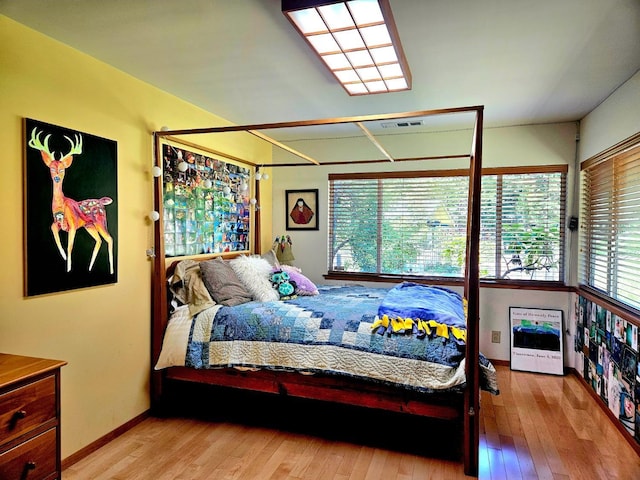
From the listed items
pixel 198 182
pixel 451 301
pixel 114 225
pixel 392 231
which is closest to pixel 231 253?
pixel 198 182

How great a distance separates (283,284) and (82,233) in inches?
62.9

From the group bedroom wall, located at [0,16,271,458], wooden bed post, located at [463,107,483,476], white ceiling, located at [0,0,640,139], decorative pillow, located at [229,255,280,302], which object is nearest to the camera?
white ceiling, located at [0,0,640,139]

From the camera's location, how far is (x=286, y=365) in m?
2.64

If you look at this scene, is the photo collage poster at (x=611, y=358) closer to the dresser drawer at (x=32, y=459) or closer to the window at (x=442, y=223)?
the window at (x=442, y=223)

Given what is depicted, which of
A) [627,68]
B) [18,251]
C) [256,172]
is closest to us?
[18,251]

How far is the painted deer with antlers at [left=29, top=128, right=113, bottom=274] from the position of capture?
220 centimetres

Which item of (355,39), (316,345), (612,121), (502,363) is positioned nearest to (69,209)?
(316,345)

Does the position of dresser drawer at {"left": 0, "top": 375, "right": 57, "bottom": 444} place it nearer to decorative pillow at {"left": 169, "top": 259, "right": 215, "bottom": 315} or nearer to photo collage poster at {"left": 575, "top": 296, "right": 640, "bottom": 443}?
decorative pillow at {"left": 169, "top": 259, "right": 215, "bottom": 315}

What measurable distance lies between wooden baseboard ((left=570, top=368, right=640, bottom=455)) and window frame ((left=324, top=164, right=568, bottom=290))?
33.1 inches

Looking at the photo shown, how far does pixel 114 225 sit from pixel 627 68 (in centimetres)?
344

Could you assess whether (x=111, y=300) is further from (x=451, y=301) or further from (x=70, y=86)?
(x=451, y=301)

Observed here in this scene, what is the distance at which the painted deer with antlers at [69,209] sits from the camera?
220cm

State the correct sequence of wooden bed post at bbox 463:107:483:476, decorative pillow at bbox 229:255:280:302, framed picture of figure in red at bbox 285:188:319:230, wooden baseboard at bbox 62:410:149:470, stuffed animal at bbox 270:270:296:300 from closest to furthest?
wooden bed post at bbox 463:107:483:476 < wooden baseboard at bbox 62:410:149:470 < decorative pillow at bbox 229:255:280:302 < stuffed animal at bbox 270:270:296:300 < framed picture of figure in red at bbox 285:188:319:230

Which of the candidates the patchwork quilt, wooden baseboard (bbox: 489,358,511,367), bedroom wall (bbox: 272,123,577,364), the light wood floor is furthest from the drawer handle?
wooden baseboard (bbox: 489,358,511,367)
